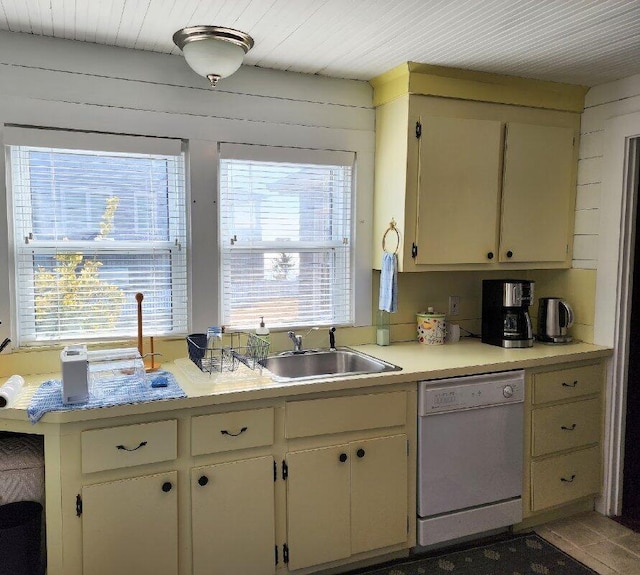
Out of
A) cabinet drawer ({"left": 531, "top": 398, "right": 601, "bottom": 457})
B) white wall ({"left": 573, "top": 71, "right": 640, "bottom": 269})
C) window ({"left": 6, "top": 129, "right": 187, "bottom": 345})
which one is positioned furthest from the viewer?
white wall ({"left": 573, "top": 71, "right": 640, "bottom": 269})

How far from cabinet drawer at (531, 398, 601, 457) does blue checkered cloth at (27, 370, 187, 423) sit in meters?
1.80

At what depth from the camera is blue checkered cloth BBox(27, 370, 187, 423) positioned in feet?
6.66

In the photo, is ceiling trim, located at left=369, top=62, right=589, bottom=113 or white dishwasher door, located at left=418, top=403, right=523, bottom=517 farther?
ceiling trim, located at left=369, top=62, right=589, bottom=113

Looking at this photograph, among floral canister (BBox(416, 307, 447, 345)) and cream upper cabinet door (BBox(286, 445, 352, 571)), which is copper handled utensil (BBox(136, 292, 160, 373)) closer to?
cream upper cabinet door (BBox(286, 445, 352, 571))

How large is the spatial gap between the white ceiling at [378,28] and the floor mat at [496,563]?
2.34 metres

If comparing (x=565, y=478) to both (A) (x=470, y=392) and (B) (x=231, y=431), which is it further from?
(B) (x=231, y=431)

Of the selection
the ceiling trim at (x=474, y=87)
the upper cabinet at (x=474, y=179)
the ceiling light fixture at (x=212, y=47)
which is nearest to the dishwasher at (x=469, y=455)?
the upper cabinet at (x=474, y=179)

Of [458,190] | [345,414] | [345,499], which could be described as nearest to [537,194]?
[458,190]

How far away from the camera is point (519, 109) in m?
3.07

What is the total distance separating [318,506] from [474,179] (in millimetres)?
1784

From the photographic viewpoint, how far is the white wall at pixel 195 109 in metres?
2.44

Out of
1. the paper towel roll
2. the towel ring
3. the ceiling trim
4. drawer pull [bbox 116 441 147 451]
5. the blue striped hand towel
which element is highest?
the ceiling trim

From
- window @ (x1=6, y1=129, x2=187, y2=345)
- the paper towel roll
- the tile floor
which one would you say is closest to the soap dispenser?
window @ (x1=6, y1=129, x2=187, y2=345)

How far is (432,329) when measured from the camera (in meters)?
3.21
